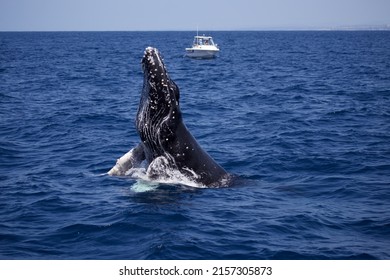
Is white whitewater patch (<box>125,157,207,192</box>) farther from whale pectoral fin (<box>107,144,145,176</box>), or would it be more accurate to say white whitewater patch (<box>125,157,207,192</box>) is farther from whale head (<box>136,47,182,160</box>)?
whale head (<box>136,47,182,160</box>)

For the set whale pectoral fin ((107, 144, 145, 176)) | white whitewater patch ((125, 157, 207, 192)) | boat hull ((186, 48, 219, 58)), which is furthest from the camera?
boat hull ((186, 48, 219, 58))

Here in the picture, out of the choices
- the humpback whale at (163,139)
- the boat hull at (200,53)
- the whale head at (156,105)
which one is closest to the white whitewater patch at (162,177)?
the humpback whale at (163,139)

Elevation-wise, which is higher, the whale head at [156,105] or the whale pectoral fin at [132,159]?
the whale head at [156,105]

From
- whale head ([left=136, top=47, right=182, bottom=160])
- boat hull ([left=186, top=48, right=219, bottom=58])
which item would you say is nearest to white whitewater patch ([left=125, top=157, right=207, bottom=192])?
whale head ([left=136, top=47, right=182, bottom=160])

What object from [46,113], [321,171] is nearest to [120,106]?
[46,113]

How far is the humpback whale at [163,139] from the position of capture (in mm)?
12766

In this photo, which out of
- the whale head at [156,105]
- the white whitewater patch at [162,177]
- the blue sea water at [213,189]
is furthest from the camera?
the white whitewater patch at [162,177]

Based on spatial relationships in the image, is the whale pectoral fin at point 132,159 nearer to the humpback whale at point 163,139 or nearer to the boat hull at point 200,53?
the humpback whale at point 163,139

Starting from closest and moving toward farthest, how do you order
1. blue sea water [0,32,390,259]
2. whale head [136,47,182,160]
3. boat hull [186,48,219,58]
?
blue sea water [0,32,390,259] → whale head [136,47,182,160] → boat hull [186,48,219,58]

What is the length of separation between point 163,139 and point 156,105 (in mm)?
924

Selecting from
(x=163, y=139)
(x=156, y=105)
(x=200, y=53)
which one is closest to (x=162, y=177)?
(x=163, y=139)

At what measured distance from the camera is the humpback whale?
12.8 meters

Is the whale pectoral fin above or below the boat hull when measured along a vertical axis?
below

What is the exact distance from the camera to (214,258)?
9.66 meters
